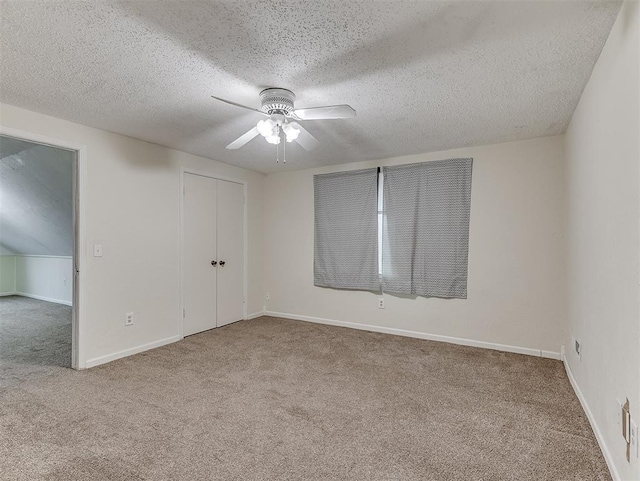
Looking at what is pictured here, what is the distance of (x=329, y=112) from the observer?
2162 millimetres

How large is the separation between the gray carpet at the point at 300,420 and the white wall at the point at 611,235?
316 mm

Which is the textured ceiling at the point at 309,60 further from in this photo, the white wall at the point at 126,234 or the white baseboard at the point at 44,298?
the white baseboard at the point at 44,298

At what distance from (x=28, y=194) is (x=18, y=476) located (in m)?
4.24

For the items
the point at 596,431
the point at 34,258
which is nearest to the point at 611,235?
the point at 596,431

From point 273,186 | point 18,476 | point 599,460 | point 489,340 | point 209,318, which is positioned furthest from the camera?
point 273,186

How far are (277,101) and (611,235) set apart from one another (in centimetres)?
203

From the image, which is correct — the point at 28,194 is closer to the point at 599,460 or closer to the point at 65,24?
the point at 65,24

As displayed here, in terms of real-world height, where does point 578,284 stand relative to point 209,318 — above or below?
above

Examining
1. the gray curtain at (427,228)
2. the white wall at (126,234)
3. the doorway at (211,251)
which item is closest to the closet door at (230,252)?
the doorway at (211,251)

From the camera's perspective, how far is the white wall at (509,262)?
3.34 meters

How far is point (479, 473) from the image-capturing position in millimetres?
1662

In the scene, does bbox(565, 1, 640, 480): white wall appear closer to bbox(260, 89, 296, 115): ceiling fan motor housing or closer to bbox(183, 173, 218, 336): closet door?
bbox(260, 89, 296, 115): ceiling fan motor housing

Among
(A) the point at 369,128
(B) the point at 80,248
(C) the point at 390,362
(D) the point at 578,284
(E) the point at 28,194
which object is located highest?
(A) the point at 369,128

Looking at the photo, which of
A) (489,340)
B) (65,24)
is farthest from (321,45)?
(489,340)
